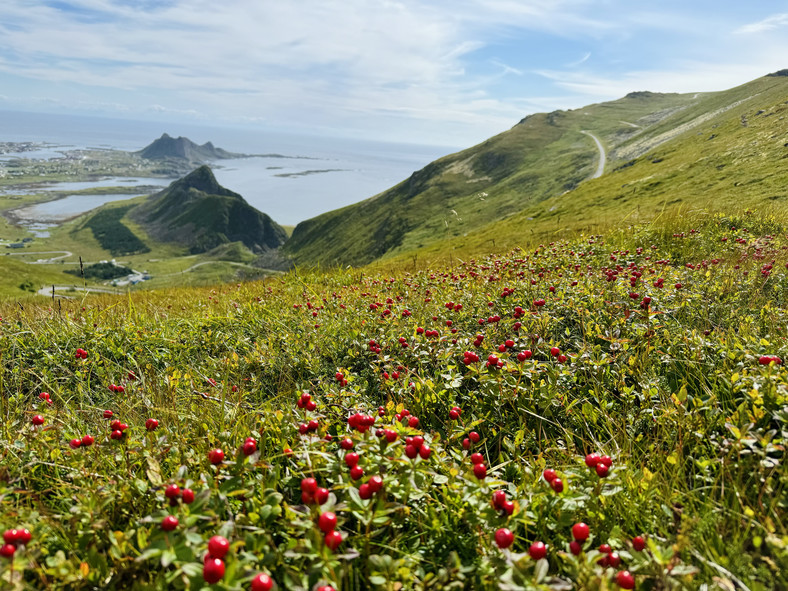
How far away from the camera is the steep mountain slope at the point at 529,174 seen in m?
77.4

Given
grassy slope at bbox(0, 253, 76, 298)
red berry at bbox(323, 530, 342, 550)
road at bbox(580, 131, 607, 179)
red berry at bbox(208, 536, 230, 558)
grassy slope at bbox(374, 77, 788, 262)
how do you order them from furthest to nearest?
grassy slope at bbox(0, 253, 76, 298) < road at bbox(580, 131, 607, 179) < grassy slope at bbox(374, 77, 788, 262) < red berry at bbox(323, 530, 342, 550) < red berry at bbox(208, 536, 230, 558)

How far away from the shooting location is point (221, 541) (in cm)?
176

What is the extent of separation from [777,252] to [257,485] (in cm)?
969

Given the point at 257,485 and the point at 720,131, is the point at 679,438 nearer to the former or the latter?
the point at 257,485

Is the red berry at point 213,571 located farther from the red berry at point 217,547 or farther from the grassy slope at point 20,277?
the grassy slope at point 20,277

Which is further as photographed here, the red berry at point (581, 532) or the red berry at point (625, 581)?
the red berry at point (581, 532)

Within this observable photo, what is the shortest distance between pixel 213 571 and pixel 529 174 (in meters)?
137

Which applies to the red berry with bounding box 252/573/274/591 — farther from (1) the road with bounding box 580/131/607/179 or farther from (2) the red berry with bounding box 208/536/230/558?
(1) the road with bounding box 580/131/607/179

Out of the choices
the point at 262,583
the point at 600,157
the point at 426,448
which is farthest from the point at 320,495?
the point at 600,157

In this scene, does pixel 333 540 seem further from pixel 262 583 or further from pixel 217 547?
pixel 217 547

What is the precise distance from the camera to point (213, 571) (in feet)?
5.46

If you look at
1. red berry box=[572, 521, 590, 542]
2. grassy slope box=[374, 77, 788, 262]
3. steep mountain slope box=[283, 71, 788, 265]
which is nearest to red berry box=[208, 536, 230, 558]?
red berry box=[572, 521, 590, 542]

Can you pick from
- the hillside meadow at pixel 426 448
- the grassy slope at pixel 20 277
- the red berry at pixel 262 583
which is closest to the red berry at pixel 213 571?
the hillside meadow at pixel 426 448

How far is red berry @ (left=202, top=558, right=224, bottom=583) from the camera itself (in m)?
1.66
